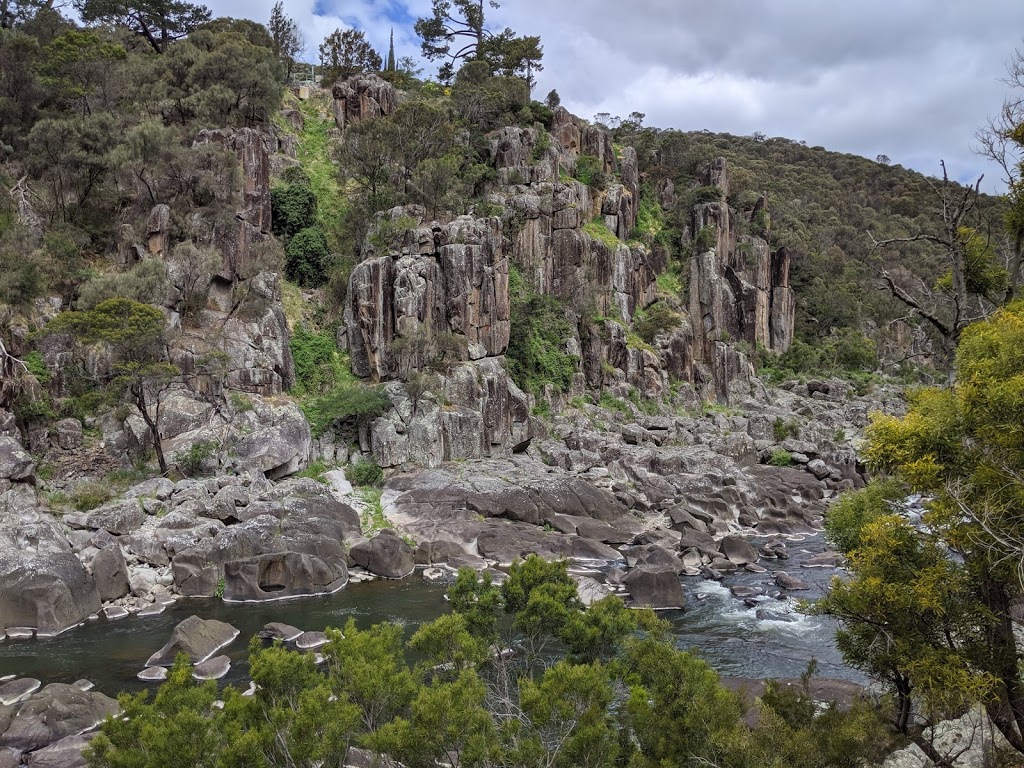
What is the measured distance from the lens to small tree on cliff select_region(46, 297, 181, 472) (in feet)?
102

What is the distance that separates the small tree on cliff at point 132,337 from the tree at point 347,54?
47.7 metres

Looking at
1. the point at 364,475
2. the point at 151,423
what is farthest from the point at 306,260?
the point at 151,423

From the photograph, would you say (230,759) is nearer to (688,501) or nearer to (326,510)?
(326,510)

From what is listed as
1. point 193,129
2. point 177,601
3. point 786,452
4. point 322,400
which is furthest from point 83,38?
point 786,452

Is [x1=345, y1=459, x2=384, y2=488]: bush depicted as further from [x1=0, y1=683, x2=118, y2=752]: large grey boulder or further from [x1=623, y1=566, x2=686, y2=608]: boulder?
[x1=0, y1=683, x2=118, y2=752]: large grey boulder

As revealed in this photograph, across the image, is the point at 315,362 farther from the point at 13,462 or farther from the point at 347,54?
the point at 347,54

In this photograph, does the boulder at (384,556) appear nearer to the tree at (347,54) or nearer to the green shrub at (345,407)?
the green shrub at (345,407)

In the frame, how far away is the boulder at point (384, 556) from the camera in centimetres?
2747

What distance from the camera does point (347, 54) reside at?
7150 centimetres

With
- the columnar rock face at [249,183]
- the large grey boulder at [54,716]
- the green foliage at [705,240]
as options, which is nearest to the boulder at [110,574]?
the large grey boulder at [54,716]

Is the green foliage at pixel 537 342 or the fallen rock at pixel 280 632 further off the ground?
the green foliage at pixel 537 342

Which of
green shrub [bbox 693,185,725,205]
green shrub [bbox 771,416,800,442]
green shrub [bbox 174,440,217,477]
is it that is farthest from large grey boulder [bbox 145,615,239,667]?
green shrub [bbox 693,185,725,205]

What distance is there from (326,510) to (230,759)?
22.6 metres

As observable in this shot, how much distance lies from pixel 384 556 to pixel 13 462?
1521cm
